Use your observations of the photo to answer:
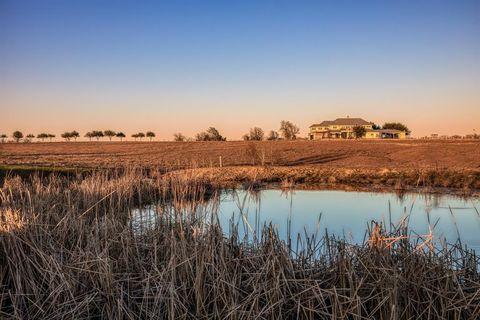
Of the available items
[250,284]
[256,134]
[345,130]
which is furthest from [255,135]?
[250,284]

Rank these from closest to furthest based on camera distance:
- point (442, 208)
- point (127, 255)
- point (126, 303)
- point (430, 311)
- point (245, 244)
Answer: point (430, 311), point (126, 303), point (127, 255), point (245, 244), point (442, 208)

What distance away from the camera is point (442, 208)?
61.6 feet

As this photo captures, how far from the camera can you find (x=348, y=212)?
18.9 metres

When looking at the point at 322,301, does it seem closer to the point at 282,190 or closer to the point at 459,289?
the point at 459,289

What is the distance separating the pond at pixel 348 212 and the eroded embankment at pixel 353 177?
8.69 ft

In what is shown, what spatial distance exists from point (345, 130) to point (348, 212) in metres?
102

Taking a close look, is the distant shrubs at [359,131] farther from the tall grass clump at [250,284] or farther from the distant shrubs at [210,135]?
the tall grass clump at [250,284]

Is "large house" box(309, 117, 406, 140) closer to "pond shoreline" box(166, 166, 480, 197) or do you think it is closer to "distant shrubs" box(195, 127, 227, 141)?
"distant shrubs" box(195, 127, 227, 141)

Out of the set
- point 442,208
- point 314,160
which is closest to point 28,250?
point 442,208

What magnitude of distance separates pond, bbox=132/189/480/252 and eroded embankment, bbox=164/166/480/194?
2.65 metres

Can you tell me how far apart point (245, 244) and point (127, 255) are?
1.99 metres

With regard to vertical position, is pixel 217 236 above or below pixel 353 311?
above

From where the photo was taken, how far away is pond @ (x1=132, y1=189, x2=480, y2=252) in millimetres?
13812

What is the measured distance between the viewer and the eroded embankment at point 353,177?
25.7 meters
